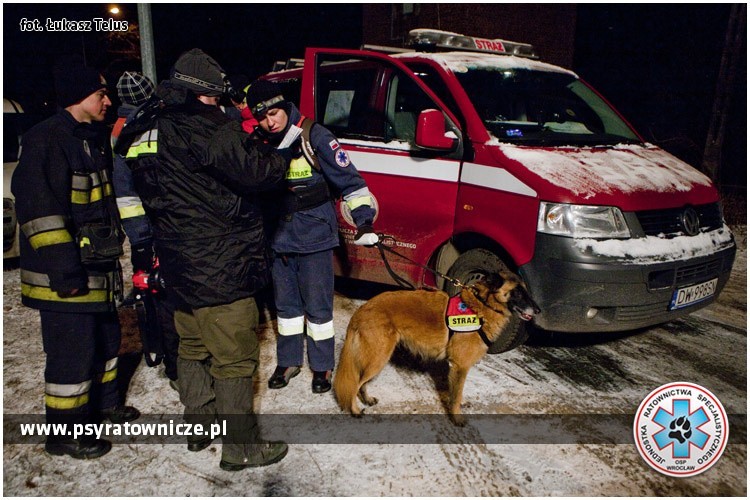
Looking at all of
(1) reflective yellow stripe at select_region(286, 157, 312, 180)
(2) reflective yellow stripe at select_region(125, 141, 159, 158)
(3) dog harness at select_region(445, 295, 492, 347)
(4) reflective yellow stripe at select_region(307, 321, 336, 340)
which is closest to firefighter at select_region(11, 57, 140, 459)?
(2) reflective yellow stripe at select_region(125, 141, 159, 158)

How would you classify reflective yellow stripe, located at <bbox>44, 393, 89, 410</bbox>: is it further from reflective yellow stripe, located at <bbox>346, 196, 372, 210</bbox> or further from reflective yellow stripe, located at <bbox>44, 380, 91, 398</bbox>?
reflective yellow stripe, located at <bbox>346, 196, 372, 210</bbox>

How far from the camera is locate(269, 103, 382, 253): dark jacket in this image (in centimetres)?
305

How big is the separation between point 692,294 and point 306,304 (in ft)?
8.81

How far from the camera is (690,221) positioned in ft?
11.4

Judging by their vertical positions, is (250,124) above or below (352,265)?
above

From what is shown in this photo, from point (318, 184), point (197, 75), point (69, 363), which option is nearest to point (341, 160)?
point (318, 184)

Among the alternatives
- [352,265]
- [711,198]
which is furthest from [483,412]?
[711,198]

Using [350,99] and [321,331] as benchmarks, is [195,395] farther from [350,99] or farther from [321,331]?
[350,99]

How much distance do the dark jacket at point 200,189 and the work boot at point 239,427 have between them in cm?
46

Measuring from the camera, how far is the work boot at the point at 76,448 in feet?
8.71

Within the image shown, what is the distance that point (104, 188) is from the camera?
9.07 ft

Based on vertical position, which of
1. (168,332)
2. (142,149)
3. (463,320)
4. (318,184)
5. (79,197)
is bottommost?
(168,332)

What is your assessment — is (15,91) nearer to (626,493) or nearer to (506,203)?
(506,203)

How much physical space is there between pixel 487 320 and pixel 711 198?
2125mm
